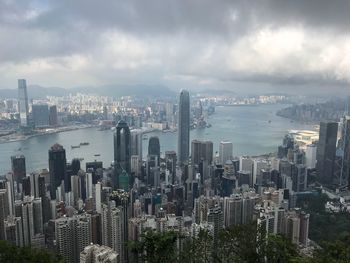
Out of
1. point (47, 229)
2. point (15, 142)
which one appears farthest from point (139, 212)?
point (15, 142)

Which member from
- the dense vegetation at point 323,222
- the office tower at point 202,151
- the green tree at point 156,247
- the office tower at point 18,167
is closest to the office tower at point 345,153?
the dense vegetation at point 323,222

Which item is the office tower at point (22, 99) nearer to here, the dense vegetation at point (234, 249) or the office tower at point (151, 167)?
the office tower at point (151, 167)

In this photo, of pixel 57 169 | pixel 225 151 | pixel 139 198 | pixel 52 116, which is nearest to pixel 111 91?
pixel 52 116

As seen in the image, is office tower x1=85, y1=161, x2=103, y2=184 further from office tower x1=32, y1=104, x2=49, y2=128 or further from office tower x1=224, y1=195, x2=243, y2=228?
office tower x1=32, y1=104, x2=49, y2=128

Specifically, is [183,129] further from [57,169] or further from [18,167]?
[18,167]

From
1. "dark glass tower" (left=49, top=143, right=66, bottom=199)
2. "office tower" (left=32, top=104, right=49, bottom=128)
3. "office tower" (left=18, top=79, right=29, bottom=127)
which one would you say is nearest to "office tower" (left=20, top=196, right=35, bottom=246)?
"dark glass tower" (left=49, top=143, right=66, bottom=199)
